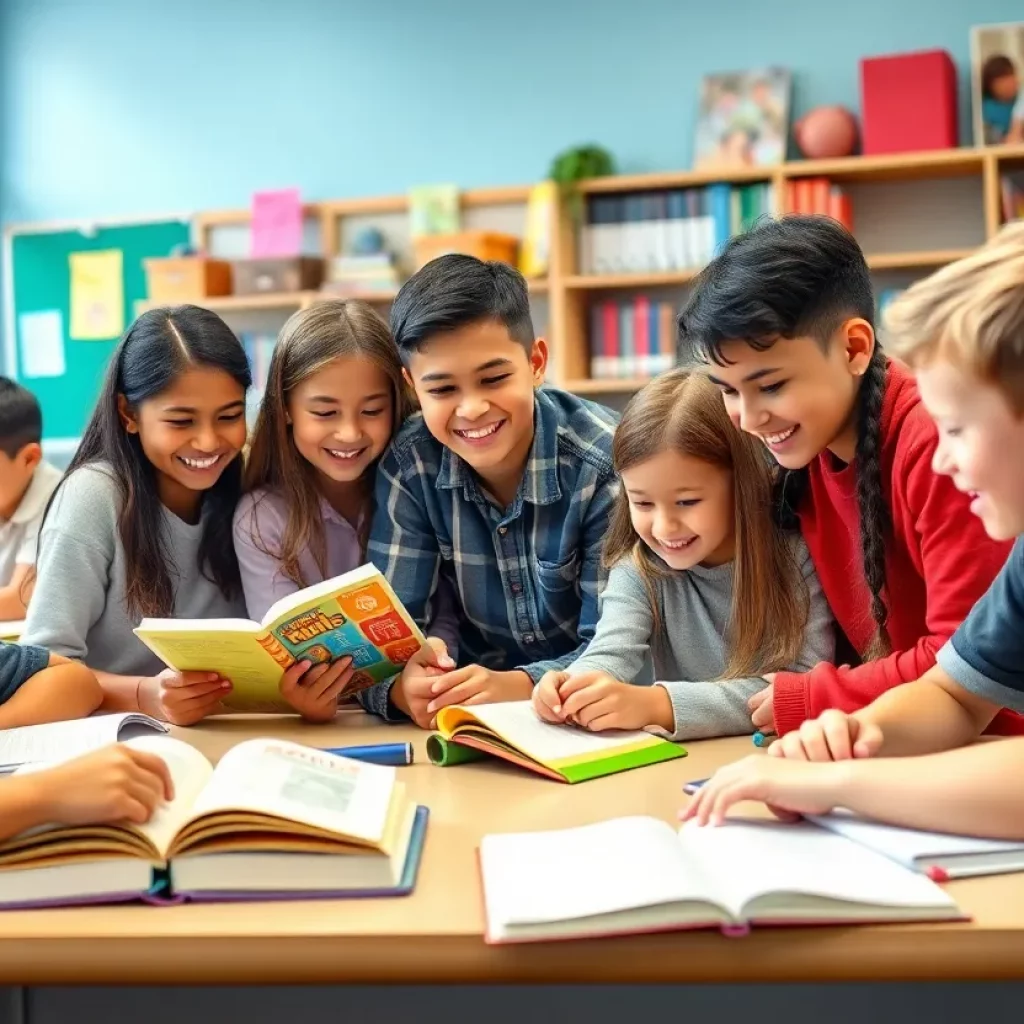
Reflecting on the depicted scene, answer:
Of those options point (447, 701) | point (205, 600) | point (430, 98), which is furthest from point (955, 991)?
point (430, 98)

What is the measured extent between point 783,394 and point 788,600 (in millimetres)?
270

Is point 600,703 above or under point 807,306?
under

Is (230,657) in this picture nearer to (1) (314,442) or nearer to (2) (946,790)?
(1) (314,442)

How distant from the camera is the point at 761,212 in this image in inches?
169

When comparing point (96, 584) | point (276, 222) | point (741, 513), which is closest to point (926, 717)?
point (741, 513)

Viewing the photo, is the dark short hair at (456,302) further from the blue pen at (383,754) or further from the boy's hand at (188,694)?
the blue pen at (383,754)

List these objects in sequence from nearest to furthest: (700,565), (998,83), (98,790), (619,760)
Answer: (98,790) → (619,760) → (700,565) → (998,83)

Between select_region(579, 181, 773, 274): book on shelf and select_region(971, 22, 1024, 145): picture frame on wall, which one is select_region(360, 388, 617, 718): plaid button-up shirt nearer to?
select_region(579, 181, 773, 274): book on shelf

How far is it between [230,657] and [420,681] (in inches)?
8.5

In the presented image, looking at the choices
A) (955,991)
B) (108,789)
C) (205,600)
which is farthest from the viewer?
(205,600)

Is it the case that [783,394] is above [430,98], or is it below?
below

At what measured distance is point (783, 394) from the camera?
1.33 m

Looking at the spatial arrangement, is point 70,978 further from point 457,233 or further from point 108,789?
point 457,233

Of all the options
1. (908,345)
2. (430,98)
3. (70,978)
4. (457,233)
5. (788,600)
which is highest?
(430,98)
